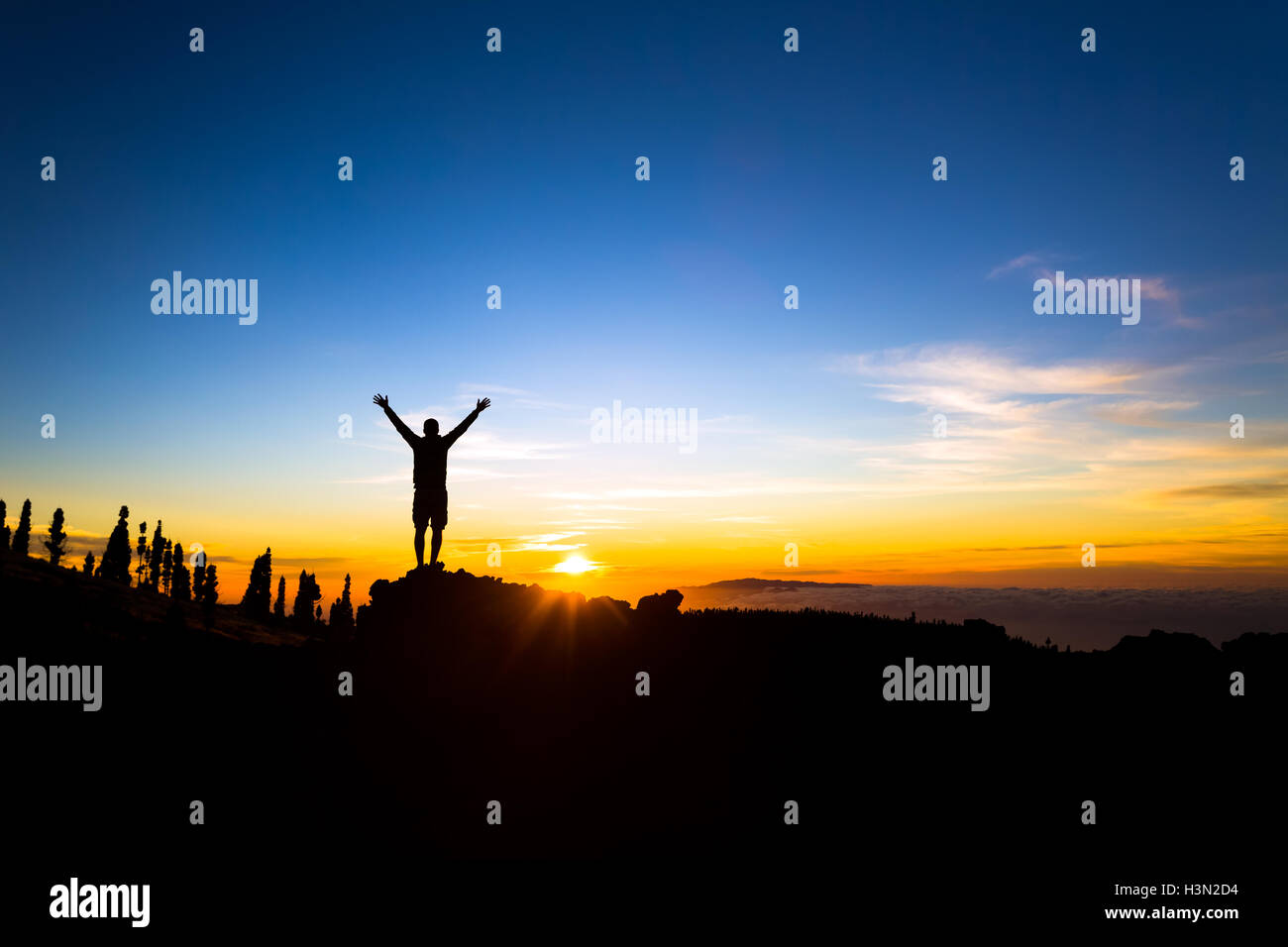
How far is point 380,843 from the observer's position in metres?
17.2

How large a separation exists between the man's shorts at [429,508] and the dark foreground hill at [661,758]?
89.7 inches

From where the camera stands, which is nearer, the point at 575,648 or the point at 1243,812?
the point at 1243,812

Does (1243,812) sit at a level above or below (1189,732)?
below

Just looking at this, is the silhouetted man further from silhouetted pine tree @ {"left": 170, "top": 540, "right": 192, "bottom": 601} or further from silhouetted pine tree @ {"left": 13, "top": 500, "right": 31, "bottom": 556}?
silhouetted pine tree @ {"left": 13, "top": 500, "right": 31, "bottom": 556}

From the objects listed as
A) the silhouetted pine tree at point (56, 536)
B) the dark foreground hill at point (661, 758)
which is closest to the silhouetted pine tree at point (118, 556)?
the silhouetted pine tree at point (56, 536)

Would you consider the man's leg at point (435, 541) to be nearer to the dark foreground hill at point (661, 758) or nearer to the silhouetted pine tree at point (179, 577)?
the dark foreground hill at point (661, 758)

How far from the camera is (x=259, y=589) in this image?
188 metres

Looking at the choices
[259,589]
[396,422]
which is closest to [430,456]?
[396,422]

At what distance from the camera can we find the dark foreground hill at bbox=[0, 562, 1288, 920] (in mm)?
16719

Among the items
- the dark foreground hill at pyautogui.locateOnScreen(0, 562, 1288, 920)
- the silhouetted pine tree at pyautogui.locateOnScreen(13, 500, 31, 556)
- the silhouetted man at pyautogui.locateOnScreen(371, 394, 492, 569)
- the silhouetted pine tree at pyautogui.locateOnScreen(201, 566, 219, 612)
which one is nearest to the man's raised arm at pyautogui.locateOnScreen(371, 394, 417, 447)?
the silhouetted man at pyautogui.locateOnScreen(371, 394, 492, 569)
